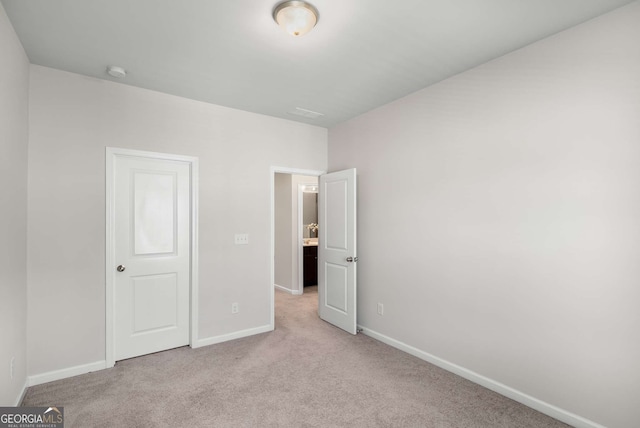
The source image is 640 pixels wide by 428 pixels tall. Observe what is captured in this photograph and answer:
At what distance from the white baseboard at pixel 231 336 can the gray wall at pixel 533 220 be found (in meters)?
1.59

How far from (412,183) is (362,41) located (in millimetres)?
1537

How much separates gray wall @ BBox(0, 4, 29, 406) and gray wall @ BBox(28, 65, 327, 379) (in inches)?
5.0

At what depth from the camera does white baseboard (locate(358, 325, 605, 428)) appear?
2.11 metres

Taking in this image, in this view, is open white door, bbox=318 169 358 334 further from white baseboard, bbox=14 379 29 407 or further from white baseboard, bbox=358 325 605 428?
white baseboard, bbox=14 379 29 407

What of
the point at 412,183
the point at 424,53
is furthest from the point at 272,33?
the point at 412,183

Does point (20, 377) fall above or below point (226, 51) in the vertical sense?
below

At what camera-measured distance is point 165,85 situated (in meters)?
3.05

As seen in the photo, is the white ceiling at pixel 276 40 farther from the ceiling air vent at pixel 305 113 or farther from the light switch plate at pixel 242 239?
the light switch plate at pixel 242 239

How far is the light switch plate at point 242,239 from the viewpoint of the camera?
3704 millimetres

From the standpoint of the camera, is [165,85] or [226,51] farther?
[165,85]

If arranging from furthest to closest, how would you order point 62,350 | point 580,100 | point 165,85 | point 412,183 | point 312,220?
point 312,220
point 412,183
point 165,85
point 62,350
point 580,100

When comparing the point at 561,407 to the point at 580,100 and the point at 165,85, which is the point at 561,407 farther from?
the point at 165,85

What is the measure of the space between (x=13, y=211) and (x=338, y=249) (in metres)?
3.08

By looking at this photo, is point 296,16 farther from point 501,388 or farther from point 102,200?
point 501,388
